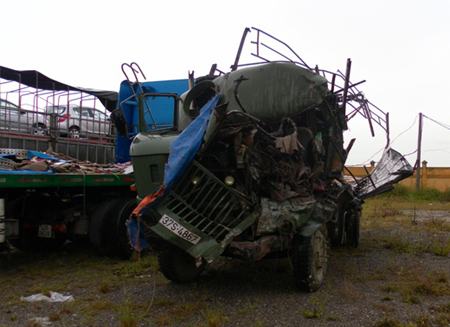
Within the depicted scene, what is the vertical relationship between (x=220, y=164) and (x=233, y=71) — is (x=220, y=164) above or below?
below

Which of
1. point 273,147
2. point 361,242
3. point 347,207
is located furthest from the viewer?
point 361,242

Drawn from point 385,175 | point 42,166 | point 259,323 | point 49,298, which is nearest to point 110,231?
point 42,166

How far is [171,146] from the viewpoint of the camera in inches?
187

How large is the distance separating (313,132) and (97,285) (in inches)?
125

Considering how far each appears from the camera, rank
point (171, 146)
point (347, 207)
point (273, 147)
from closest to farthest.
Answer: point (171, 146) → point (273, 147) → point (347, 207)

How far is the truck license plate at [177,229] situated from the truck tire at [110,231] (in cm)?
289

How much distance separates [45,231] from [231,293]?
321 centimetres

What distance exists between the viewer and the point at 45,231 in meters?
7.18

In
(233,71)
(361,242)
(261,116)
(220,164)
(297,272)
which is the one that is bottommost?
(361,242)

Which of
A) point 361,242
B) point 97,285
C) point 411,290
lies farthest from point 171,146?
point 361,242

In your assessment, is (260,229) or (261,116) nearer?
(260,229)

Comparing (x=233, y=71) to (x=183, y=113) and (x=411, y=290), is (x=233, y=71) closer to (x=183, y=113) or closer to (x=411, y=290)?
(x=183, y=113)

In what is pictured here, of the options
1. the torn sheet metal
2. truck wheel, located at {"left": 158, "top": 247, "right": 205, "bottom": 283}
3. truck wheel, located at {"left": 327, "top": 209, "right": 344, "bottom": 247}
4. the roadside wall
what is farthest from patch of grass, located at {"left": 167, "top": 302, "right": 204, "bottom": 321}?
the roadside wall

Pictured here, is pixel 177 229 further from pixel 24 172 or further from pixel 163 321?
pixel 24 172
